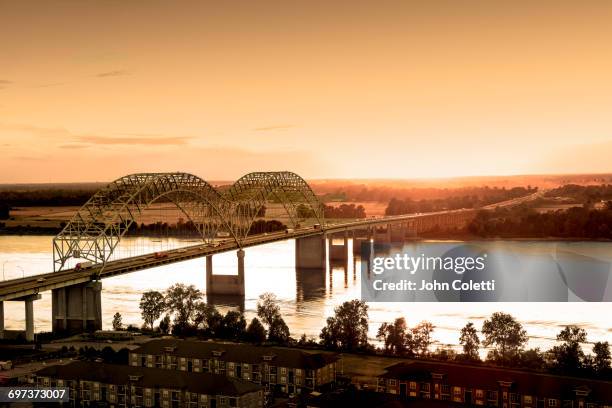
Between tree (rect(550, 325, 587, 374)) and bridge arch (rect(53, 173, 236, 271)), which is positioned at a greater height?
bridge arch (rect(53, 173, 236, 271))

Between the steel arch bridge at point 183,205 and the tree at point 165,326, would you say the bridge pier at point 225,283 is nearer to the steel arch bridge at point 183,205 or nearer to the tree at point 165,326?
the steel arch bridge at point 183,205

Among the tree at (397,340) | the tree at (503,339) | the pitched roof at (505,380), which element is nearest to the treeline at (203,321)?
the tree at (397,340)

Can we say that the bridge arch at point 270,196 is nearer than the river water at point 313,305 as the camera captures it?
No

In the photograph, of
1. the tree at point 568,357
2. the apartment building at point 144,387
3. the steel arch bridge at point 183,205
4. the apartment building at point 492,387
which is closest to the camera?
the apartment building at point 492,387

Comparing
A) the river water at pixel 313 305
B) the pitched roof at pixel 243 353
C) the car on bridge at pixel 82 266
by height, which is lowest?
the river water at pixel 313 305

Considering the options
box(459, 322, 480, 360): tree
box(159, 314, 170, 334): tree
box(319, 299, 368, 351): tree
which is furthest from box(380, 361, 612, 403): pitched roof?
box(159, 314, 170, 334): tree

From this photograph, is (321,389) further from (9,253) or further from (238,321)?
(9,253)

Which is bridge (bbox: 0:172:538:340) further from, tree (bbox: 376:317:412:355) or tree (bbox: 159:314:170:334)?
tree (bbox: 376:317:412:355)
